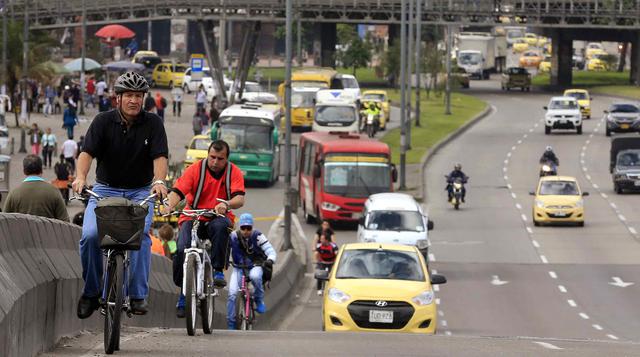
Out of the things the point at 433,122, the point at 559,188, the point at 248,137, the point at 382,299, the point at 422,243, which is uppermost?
the point at 248,137

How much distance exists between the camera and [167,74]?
332 ft

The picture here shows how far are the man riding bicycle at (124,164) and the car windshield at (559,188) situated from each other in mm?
35819

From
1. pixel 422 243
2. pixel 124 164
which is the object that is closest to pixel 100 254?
pixel 124 164

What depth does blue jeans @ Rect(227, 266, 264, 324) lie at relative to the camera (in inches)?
789

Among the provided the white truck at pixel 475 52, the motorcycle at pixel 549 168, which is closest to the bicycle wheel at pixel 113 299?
the motorcycle at pixel 549 168

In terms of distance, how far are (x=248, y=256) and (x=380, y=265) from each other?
138 inches

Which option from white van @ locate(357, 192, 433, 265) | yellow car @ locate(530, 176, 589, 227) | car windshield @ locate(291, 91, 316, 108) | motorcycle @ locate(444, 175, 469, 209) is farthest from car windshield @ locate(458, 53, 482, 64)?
white van @ locate(357, 192, 433, 265)

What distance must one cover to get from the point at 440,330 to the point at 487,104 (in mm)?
69544

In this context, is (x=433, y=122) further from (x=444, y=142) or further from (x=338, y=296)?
(x=338, y=296)

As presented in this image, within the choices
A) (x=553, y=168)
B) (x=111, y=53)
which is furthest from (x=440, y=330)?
(x=111, y=53)

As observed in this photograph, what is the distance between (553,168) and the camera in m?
53.9

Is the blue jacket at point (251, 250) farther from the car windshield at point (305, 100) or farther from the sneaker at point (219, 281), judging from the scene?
the car windshield at point (305, 100)

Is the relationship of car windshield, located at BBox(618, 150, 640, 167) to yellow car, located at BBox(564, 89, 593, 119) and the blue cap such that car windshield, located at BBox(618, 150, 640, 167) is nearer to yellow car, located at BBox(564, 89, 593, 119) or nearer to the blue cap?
yellow car, located at BBox(564, 89, 593, 119)

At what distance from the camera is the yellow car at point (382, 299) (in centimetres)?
2173
